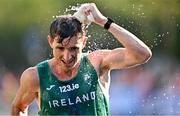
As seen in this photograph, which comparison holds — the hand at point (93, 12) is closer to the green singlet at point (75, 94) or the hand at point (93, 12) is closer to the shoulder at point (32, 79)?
the green singlet at point (75, 94)

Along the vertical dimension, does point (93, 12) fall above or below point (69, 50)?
above

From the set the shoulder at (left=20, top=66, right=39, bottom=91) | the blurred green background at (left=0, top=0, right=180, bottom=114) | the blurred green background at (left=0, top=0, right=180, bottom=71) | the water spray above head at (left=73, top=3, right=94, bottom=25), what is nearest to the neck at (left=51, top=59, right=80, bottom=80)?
the shoulder at (left=20, top=66, right=39, bottom=91)

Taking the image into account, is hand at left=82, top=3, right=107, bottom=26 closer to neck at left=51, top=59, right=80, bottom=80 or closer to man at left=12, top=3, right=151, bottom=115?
man at left=12, top=3, right=151, bottom=115

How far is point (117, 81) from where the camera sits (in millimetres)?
10312

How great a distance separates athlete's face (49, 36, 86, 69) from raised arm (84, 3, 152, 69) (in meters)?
0.18

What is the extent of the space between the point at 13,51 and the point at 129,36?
6533 millimetres

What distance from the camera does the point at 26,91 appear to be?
4.89 metres

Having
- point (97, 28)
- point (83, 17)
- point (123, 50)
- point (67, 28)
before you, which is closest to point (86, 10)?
point (83, 17)

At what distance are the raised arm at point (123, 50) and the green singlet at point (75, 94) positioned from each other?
0.43 feet

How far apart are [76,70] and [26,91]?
0.37 metres

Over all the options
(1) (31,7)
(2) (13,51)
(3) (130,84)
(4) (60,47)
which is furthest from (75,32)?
(1) (31,7)

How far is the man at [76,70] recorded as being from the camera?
4.68 m

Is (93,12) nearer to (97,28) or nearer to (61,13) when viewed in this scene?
(97,28)

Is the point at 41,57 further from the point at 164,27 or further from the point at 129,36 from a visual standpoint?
the point at 129,36
